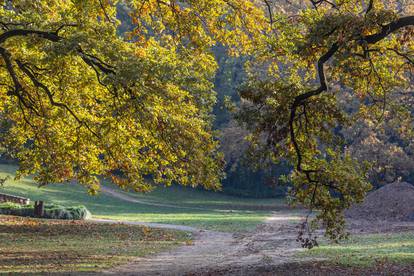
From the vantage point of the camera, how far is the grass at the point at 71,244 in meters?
15.6

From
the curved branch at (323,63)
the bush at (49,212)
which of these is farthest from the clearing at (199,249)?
the curved branch at (323,63)

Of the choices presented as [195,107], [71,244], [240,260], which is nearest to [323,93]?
[195,107]

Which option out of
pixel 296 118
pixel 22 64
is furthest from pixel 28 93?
pixel 296 118

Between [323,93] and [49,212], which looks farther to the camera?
[49,212]

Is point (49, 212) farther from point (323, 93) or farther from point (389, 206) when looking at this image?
point (323, 93)

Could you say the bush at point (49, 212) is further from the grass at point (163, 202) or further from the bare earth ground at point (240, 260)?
the bare earth ground at point (240, 260)

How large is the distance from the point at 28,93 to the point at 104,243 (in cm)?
744

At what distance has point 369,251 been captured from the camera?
1816cm

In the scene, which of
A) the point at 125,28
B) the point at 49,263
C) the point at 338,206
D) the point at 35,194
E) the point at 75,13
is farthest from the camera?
the point at 125,28

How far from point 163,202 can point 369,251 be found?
33.9m

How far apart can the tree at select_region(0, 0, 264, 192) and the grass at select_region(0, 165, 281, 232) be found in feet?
51.0

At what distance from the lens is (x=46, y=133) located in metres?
16.0

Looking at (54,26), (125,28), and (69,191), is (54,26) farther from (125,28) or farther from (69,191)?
(125,28)

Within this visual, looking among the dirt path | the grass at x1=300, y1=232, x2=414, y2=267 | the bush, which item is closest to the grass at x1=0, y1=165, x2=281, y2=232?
the bush
